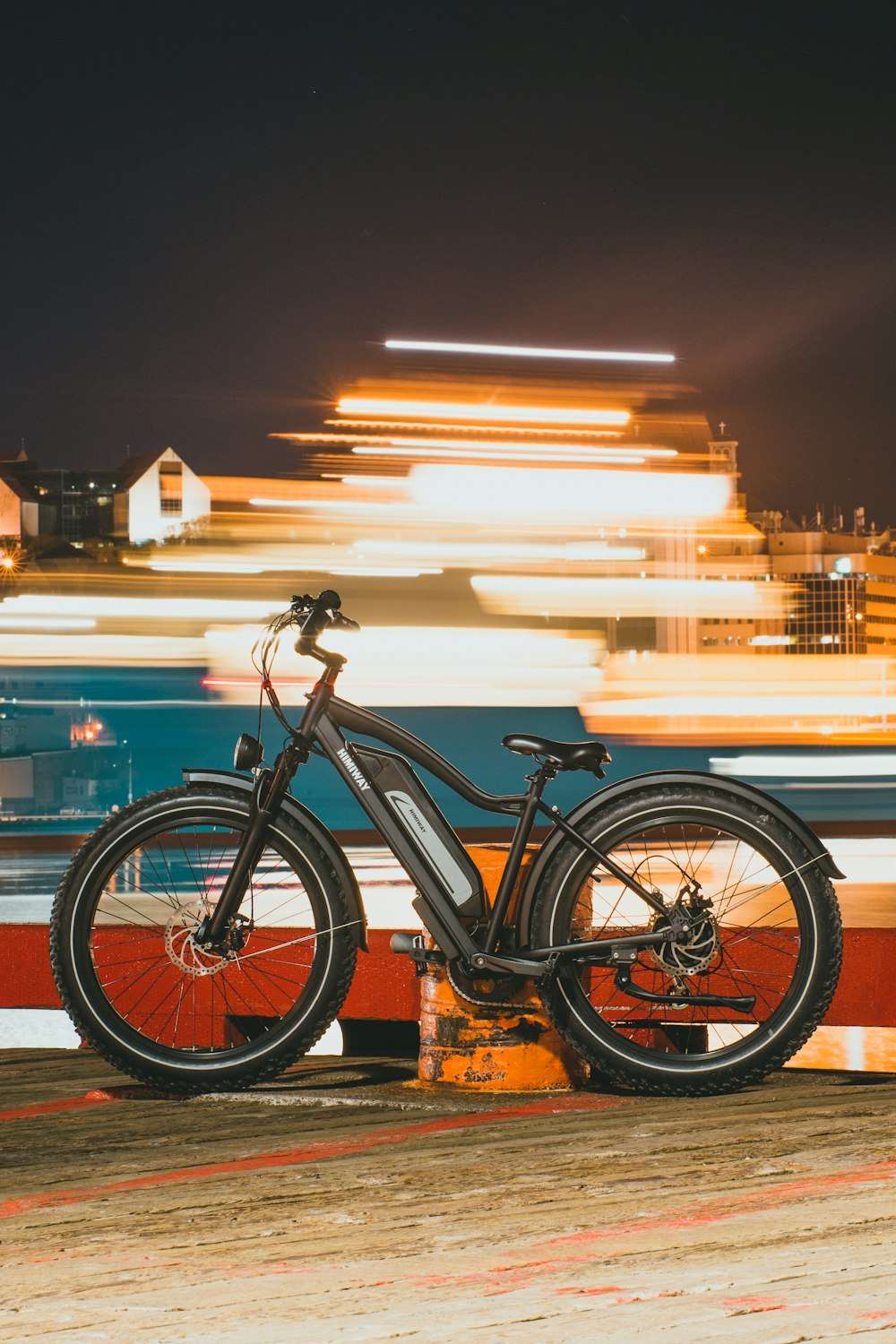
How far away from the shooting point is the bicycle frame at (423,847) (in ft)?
11.8

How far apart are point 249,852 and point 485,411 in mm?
12853

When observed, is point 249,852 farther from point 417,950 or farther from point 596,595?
point 596,595

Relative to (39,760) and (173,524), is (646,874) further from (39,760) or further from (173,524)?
(39,760)

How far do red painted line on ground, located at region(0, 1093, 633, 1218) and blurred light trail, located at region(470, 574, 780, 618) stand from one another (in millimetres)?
13758

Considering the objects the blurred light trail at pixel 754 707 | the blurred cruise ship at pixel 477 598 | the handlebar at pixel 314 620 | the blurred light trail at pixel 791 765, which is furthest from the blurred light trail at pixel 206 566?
the handlebar at pixel 314 620

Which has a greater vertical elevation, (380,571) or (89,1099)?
(380,571)

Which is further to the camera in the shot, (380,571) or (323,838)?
(380,571)

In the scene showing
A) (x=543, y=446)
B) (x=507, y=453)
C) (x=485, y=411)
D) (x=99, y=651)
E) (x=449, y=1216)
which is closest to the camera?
(x=449, y=1216)

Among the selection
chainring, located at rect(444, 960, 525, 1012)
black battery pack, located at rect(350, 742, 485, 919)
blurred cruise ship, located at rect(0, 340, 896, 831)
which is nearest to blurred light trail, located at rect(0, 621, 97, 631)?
blurred cruise ship, located at rect(0, 340, 896, 831)

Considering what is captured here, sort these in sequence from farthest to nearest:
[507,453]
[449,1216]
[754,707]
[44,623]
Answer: [44,623]
[754,707]
[507,453]
[449,1216]

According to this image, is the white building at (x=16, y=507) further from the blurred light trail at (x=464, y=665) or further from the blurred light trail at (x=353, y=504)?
the blurred light trail at (x=353, y=504)

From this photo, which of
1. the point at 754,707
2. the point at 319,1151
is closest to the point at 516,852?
the point at 319,1151

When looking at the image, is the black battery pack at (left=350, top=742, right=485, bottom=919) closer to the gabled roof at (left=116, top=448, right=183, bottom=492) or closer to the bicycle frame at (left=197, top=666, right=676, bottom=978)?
the bicycle frame at (left=197, top=666, right=676, bottom=978)

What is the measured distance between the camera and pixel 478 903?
3.71m
